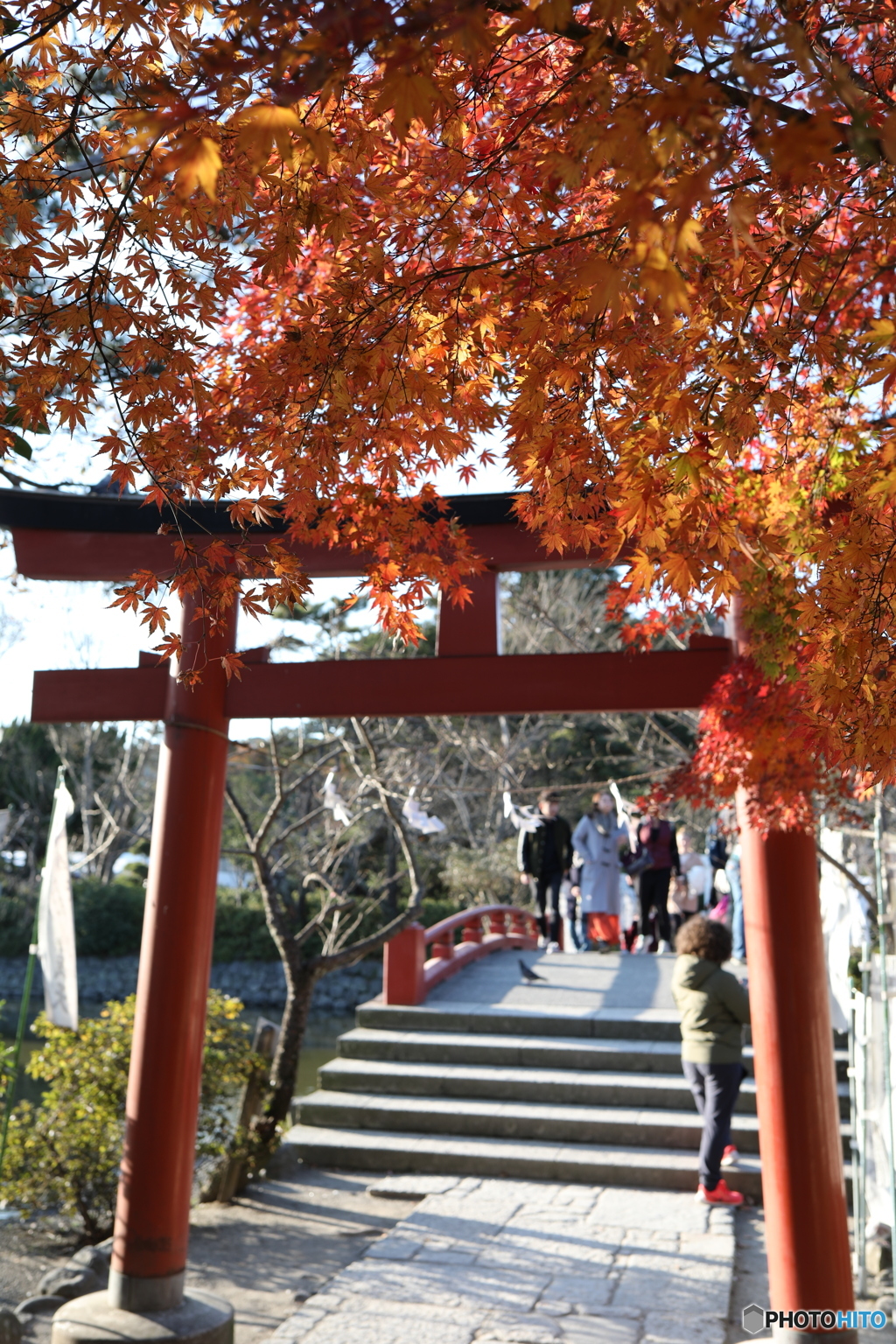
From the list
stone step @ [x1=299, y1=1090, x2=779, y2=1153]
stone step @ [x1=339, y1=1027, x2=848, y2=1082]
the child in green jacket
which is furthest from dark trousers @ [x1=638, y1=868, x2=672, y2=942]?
the child in green jacket

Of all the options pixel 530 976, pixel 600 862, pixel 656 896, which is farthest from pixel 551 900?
pixel 530 976

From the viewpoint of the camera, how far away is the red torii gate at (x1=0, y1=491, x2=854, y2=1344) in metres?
4.67

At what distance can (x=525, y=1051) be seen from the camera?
30.0ft

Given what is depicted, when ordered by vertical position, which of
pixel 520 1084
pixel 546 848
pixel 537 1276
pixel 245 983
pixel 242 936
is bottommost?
pixel 245 983

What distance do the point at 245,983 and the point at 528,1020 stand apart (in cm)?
1344

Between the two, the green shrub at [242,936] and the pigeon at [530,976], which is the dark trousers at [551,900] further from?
the green shrub at [242,936]

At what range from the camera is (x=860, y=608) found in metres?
2.29

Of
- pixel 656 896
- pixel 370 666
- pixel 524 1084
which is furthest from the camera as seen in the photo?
pixel 656 896

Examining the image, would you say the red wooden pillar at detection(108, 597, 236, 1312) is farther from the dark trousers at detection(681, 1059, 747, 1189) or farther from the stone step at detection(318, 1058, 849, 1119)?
the stone step at detection(318, 1058, 849, 1119)

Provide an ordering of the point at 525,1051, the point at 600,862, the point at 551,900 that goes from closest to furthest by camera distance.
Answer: the point at 525,1051 < the point at 600,862 < the point at 551,900

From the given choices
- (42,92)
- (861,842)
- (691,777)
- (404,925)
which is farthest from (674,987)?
(861,842)

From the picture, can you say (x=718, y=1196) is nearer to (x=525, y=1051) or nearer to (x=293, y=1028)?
(x=525, y=1051)

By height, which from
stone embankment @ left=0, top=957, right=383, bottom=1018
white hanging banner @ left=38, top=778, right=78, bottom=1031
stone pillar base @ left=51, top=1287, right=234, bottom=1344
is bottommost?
stone embankment @ left=0, top=957, right=383, bottom=1018

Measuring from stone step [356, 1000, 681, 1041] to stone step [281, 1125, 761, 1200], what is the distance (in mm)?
1568
